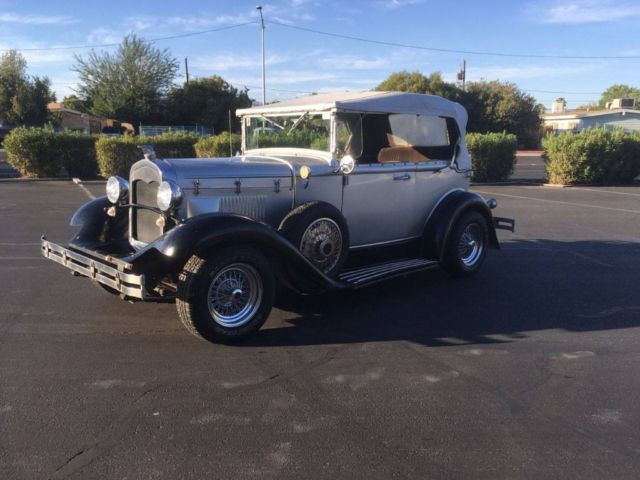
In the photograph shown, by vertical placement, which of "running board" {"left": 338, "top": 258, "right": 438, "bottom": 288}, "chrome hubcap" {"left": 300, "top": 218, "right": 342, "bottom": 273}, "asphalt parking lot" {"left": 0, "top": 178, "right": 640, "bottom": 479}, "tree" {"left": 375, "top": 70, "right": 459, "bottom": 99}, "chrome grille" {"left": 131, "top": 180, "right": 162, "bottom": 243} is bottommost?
"asphalt parking lot" {"left": 0, "top": 178, "right": 640, "bottom": 479}

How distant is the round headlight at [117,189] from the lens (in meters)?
5.51

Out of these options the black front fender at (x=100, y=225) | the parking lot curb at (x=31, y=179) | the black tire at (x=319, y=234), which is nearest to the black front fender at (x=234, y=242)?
the black tire at (x=319, y=234)

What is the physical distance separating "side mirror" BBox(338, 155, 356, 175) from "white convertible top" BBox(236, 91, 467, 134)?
52 centimetres

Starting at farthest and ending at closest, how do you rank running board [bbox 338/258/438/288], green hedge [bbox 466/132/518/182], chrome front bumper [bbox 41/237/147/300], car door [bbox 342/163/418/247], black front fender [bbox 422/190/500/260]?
green hedge [bbox 466/132/518/182], black front fender [bbox 422/190/500/260], car door [bbox 342/163/418/247], running board [bbox 338/258/438/288], chrome front bumper [bbox 41/237/147/300]

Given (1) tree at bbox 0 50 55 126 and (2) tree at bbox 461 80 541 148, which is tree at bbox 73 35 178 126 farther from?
(2) tree at bbox 461 80 541 148

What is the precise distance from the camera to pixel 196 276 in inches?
170

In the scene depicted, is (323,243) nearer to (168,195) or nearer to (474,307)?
(168,195)

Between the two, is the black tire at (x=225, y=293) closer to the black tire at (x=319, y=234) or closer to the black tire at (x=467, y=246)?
the black tire at (x=319, y=234)

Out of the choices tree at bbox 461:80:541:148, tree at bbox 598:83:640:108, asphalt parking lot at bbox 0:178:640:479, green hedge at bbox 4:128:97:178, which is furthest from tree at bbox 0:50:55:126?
tree at bbox 598:83:640:108

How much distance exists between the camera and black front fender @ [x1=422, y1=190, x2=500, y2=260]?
6.43 meters

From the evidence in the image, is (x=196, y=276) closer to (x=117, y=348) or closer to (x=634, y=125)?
(x=117, y=348)

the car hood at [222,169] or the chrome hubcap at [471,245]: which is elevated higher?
the car hood at [222,169]

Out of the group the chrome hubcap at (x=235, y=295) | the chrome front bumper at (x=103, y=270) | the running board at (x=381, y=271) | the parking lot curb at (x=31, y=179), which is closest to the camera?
the chrome front bumper at (x=103, y=270)

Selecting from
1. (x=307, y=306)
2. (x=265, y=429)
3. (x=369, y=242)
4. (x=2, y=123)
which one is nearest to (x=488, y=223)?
(x=369, y=242)
